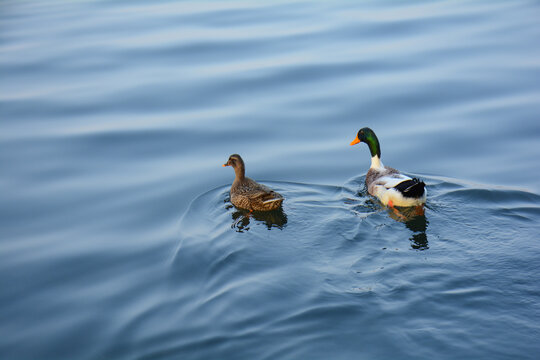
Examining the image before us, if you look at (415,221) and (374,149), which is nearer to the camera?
(415,221)

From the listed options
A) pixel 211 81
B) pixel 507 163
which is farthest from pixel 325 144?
pixel 211 81

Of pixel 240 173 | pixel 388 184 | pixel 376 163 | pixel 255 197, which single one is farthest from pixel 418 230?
pixel 240 173

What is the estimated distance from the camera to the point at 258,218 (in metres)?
9.96

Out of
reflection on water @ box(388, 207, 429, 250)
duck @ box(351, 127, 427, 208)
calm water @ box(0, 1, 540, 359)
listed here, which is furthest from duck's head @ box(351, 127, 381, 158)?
reflection on water @ box(388, 207, 429, 250)

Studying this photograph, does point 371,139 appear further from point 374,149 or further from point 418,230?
point 418,230

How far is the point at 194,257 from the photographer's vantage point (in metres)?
8.52

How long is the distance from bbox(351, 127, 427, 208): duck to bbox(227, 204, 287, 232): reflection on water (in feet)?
5.21

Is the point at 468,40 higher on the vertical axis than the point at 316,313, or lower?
higher

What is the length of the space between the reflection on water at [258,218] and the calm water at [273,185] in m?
0.05

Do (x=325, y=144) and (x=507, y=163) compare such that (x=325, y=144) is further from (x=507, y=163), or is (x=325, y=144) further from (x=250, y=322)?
(x=250, y=322)

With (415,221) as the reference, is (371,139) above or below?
above

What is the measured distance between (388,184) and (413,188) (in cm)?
71

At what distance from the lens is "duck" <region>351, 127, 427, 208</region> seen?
379 inches

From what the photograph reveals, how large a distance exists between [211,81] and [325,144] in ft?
14.0
